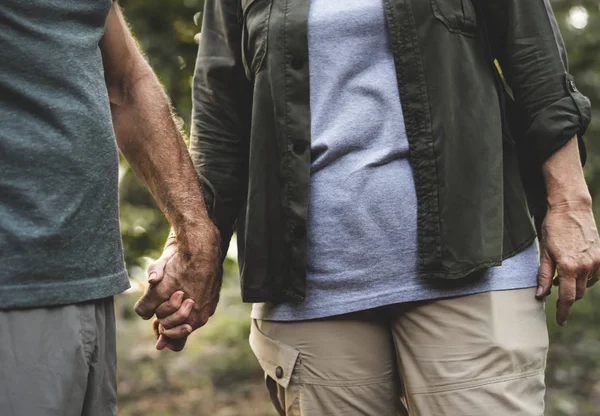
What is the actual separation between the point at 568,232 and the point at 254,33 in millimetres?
971

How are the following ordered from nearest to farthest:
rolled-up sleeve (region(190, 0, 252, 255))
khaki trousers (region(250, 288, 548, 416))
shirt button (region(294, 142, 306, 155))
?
khaki trousers (region(250, 288, 548, 416)) → shirt button (region(294, 142, 306, 155)) → rolled-up sleeve (region(190, 0, 252, 255))

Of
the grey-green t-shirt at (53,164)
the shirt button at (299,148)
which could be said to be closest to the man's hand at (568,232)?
the shirt button at (299,148)

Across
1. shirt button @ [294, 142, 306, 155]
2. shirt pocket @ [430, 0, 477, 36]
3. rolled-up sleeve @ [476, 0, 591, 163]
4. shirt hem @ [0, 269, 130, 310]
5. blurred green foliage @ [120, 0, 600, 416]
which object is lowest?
blurred green foliage @ [120, 0, 600, 416]

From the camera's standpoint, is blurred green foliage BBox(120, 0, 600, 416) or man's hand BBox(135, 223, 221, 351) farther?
blurred green foliage BBox(120, 0, 600, 416)

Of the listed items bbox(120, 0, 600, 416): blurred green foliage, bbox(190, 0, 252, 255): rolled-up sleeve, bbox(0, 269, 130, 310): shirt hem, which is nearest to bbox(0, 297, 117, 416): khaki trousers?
bbox(0, 269, 130, 310): shirt hem

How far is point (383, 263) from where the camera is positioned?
2.24 meters

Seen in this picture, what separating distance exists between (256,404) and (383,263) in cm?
420

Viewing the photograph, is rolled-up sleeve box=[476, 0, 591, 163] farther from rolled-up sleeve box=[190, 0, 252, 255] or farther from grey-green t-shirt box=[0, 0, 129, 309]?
grey-green t-shirt box=[0, 0, 129, 309]

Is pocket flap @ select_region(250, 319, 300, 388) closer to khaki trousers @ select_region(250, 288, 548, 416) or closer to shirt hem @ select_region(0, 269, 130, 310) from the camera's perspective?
khaki trousers @ select_region(250, 288, 548, 416)

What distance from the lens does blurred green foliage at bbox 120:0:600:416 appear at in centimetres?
411

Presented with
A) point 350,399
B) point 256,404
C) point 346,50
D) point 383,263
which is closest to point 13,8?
point 346,50

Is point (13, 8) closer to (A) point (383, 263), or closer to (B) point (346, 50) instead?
(B) point (346, 50)

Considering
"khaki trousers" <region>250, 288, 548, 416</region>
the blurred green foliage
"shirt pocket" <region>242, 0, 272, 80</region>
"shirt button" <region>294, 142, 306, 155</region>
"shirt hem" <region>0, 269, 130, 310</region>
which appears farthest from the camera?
the blurred green foliage

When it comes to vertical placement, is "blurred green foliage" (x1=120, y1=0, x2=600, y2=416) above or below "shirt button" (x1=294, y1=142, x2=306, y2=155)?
below
